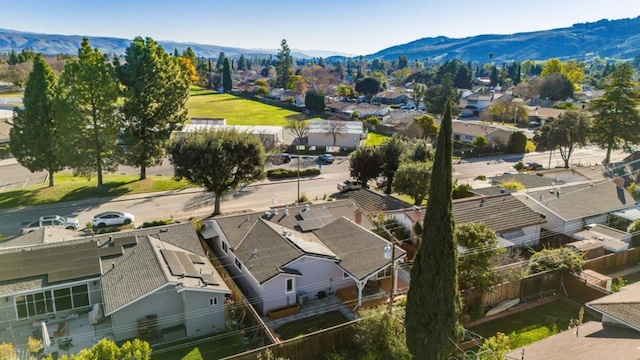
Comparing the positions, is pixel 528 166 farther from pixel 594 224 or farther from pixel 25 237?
pixel 25 237

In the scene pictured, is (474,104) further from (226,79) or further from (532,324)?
(532,324)

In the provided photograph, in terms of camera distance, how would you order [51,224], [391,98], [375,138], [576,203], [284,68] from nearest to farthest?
[51,224]
[576,203]
[375,138]
[391,98]
[284,68]

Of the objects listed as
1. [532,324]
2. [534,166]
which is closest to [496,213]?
[532,324]

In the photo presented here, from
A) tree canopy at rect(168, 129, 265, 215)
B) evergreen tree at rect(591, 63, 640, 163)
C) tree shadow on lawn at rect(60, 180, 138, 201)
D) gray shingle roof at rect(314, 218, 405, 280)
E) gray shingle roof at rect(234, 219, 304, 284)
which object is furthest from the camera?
evergreen tree at rect(591, 63, 640, 163)

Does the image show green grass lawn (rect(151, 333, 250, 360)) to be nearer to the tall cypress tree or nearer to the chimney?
the tall cypress tree

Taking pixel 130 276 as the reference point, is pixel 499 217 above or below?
above

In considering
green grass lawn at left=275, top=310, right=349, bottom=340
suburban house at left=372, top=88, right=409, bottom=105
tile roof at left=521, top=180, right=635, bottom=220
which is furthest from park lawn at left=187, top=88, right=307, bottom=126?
green grass lawn at left=275, top=310, right=349, bottom=340

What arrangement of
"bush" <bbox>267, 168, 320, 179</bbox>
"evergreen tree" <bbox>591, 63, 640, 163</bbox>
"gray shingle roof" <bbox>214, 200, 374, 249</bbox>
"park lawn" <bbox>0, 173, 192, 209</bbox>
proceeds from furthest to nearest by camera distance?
"evergreen tree" <bbox>591, 63, 640, 163</bbox> → "bush" <bbox>267, 168, 320, 179</bbox> → "park lawn" <bbox>0, 173, 192, 209</bbox> → "gray shingle roof" <bbox>214, 200, 374, 249</bbox>

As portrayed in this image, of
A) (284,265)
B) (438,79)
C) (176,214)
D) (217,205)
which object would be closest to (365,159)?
(217,205)

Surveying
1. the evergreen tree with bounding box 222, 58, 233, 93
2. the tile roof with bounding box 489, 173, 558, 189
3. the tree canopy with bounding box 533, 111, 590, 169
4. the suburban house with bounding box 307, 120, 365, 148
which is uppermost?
the evergreen tree with bounding box 222, 58, 233, 93
